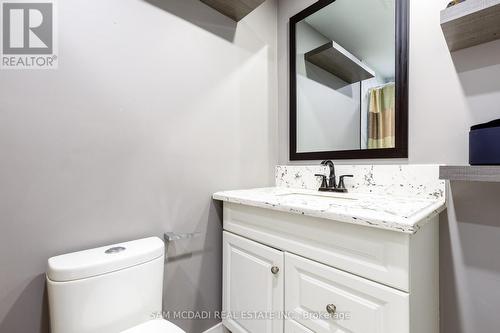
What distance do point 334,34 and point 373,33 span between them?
245 millimetres

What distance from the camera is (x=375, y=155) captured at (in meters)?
1.20

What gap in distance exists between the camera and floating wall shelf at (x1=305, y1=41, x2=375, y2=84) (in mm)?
1271

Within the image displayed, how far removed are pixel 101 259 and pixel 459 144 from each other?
4.79 feet

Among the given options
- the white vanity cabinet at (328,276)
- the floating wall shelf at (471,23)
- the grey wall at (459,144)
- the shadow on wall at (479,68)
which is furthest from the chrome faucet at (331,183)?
the floating wall shelf at (471,23)

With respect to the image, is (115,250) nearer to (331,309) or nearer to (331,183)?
(331,309)

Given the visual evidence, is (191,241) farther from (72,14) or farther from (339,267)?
(72,14)

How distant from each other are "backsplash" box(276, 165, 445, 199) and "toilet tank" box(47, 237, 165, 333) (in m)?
0.97

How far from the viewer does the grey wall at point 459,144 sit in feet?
2.91

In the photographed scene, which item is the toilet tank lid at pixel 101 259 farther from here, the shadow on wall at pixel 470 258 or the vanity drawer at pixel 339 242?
the shadow on wall at pixel 470 258

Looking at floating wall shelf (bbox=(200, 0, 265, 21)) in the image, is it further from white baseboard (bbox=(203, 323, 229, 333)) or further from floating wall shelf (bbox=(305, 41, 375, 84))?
white baseboard (bbox=(203, 323, 229, 333))

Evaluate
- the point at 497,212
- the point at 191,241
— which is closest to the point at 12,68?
the point at 191,241

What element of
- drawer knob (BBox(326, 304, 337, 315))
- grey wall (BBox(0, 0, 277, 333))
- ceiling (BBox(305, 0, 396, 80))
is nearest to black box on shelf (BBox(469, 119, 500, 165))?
ceiling (BBox(305, 0, 396, 80))

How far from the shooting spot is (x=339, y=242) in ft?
2.63

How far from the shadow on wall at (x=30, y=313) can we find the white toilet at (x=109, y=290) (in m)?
0.13
